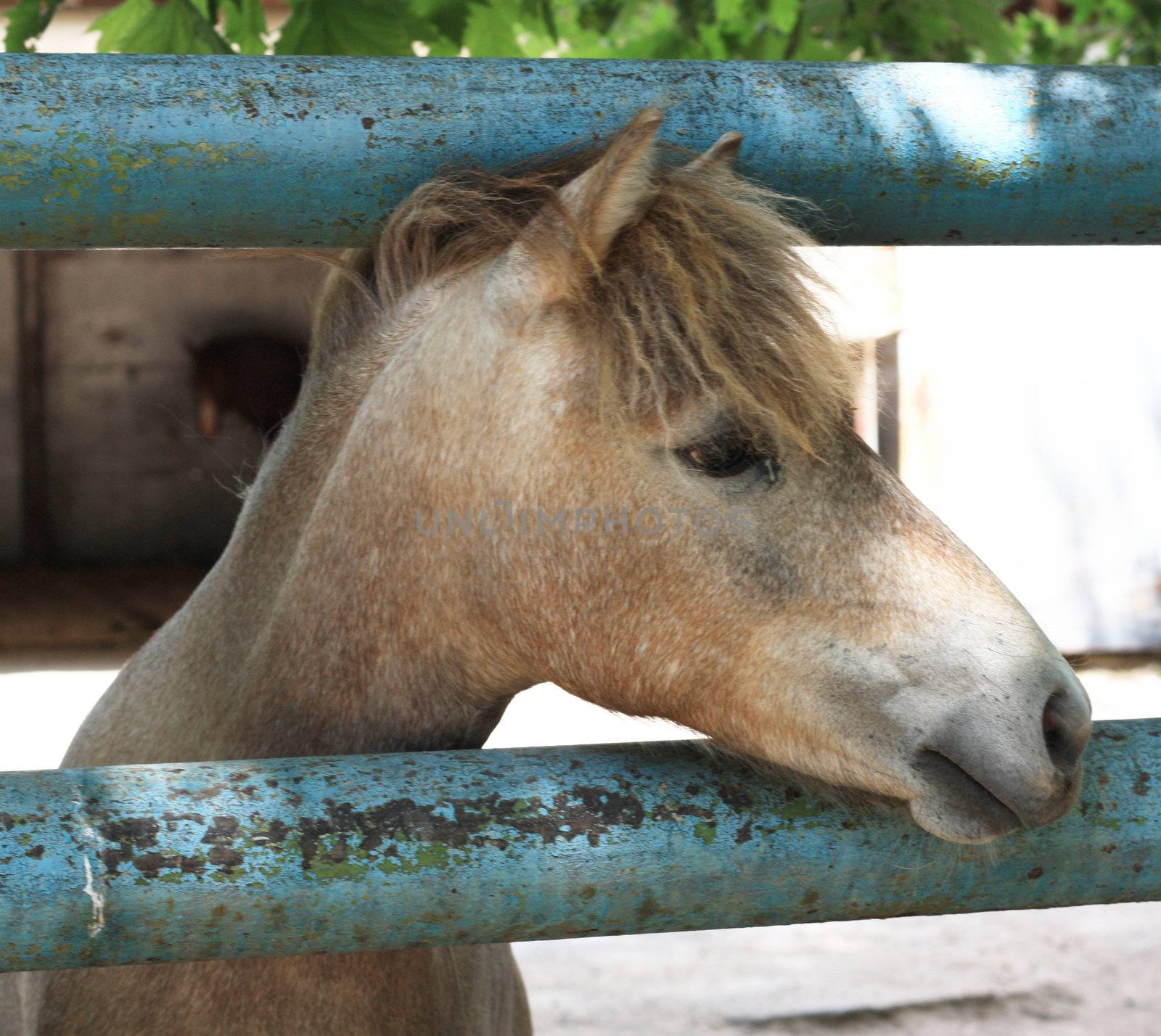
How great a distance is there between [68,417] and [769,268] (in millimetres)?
9774

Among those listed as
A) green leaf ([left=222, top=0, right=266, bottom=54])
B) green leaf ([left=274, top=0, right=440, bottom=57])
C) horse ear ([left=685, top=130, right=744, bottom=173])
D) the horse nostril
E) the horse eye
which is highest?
green leaf ([left=222, top=0, right=266, bottom=54])

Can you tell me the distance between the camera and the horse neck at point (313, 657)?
1.30 m

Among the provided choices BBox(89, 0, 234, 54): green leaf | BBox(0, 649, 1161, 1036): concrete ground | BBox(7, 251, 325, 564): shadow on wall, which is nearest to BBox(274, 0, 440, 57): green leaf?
BBox(89, 0, 234, 54): green leaf

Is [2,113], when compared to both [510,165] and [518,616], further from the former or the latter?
[518,616]

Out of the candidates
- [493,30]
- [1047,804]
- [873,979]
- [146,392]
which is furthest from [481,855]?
[146,392]

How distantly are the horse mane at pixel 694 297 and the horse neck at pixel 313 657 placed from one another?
12.4 inches

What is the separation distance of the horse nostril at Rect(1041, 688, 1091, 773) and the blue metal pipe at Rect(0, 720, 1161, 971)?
4 centimetres

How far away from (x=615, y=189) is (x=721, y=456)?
26 cm

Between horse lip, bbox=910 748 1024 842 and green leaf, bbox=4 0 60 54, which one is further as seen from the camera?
green leaf, bbox=4 0 60 54

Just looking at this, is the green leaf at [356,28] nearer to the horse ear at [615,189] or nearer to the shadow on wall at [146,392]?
the horse ear at [615,189]

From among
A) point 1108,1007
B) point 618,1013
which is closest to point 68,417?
point 618,1013

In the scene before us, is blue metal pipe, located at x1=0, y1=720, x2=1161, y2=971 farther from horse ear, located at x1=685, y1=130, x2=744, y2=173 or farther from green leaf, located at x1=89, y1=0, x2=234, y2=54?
green leaf, located at x1=89, y1=0, x2=234, y2=54

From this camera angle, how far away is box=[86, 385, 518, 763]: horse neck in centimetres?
130

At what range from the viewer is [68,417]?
9.94 meters
